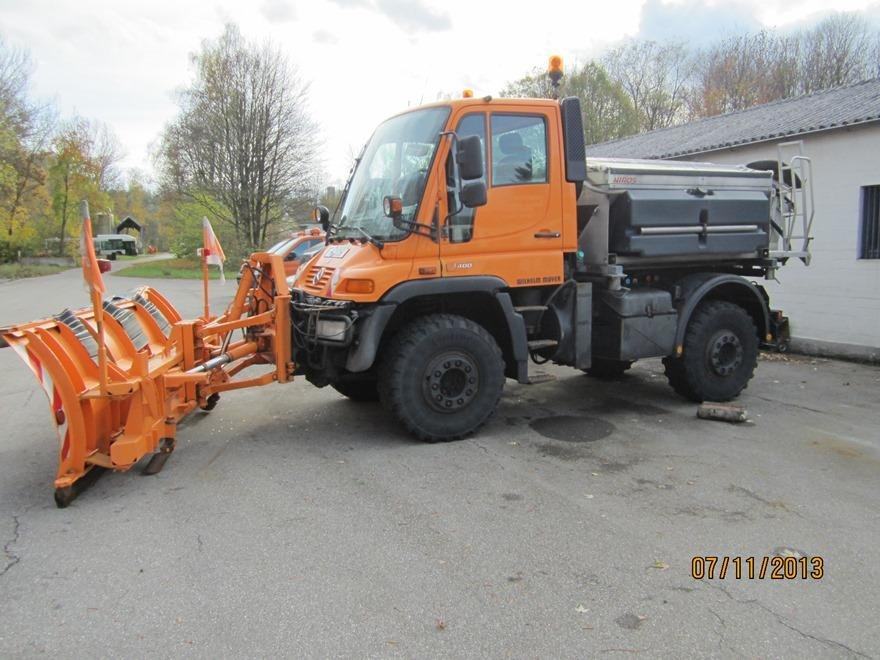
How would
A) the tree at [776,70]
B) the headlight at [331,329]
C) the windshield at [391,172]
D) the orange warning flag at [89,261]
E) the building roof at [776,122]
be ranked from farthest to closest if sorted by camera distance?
the tree at [776,70]
the building roof at [776,122]
the windshield at [391,172]
the headlight at [331,329]
the orange warning flag at [89,261]

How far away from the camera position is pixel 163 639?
9.80 ft

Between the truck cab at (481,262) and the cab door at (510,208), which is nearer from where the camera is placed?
the truck cab at (481,262)

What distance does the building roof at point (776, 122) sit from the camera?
10.3m

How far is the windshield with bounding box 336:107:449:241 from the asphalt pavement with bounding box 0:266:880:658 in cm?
198

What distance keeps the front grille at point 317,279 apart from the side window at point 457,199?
1.13 meters

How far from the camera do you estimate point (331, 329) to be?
554 cm

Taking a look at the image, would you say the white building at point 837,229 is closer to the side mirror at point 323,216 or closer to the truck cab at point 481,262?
the truck cab at point 481,262

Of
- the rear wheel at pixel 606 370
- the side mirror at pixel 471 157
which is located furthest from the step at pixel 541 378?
the side mirror at pixel 471 157

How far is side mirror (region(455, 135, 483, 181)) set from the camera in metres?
5.32

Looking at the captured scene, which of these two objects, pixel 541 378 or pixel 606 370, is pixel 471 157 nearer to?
pixel 541 378

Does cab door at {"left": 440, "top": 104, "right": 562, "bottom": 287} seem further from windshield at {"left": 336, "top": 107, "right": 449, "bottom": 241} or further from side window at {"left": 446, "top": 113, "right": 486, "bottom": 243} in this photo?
windshield at {"left": 336, "top": 107, "right": 449, "bottom": 241}

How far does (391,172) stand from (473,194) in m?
0.95
